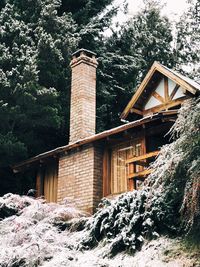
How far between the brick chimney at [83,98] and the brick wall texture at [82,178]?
945 millimetres

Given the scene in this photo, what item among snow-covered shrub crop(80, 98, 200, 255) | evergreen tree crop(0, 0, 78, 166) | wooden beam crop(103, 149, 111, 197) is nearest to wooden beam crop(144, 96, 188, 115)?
evergreen tree crop(0, 0, 78, 166)

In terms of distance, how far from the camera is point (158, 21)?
24781 mm

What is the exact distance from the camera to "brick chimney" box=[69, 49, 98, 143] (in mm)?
12805

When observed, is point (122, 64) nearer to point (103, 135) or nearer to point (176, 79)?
point (176, 79)

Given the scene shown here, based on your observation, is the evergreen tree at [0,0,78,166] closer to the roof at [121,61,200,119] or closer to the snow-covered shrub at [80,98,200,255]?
the roof at [121,61,200,119]

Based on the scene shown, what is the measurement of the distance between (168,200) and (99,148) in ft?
16.8

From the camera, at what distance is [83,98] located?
1312 cm

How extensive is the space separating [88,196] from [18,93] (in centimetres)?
425

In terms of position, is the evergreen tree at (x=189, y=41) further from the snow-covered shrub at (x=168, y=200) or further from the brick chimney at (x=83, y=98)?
the snow-covered shrub at (x=168, y=200)

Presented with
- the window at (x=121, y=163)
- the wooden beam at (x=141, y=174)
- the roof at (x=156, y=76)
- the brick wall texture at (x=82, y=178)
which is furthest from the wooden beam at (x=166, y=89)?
the wooden beam at (x=141, y=174)

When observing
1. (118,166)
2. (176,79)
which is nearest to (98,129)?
(176,79)

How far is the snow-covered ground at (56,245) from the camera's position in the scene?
613 cm

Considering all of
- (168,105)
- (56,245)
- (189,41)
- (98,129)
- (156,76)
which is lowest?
(56,245)

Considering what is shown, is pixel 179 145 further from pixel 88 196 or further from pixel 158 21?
pixel 158 21
